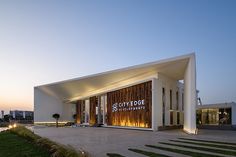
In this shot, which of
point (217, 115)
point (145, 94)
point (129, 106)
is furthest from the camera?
point (217, 115)

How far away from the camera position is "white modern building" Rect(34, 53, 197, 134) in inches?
813

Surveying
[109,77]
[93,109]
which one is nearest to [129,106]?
[109,77]

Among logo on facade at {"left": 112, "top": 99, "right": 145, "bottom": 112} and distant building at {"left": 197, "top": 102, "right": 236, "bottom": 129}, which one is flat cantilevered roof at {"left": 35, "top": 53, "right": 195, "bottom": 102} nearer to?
logo on facade at {"left": 112, "top": 99, "right": 145, "bottom": 112}

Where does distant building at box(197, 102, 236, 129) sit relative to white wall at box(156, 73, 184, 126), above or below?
below

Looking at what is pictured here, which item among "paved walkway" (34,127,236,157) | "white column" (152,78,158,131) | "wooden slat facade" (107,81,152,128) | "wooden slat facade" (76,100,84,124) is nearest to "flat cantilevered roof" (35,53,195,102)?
"wooden slat facade" (76,100,84,124)

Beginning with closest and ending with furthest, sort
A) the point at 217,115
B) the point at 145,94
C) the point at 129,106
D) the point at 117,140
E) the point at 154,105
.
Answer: the point at 117,140 → the point at 154,105 → the point at 145,94 → the point at 129,106 → the point at 217,115

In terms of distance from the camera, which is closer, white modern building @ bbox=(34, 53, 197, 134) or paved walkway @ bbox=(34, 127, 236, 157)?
paved walkway @ bbox=(34, 127, 236, 157)

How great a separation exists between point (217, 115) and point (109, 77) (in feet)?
50.6

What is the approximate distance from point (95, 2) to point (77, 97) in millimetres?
24428

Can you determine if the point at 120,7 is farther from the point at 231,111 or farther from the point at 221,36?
the point at 231,111

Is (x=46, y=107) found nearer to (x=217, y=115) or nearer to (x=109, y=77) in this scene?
(x=109, y=77)

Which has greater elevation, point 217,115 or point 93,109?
point 93,109

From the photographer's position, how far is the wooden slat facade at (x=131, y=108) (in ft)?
73.6

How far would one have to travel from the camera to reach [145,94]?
74.8 feet
